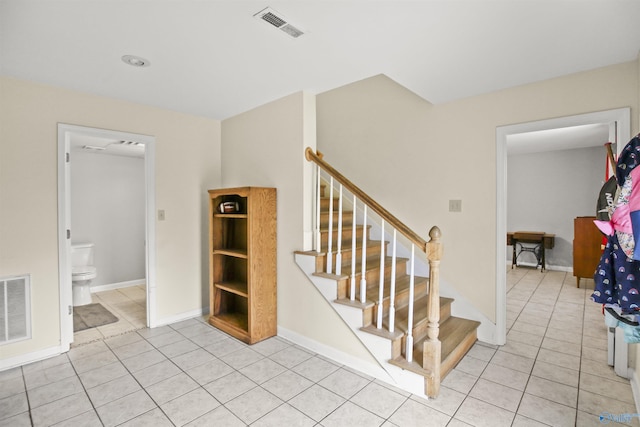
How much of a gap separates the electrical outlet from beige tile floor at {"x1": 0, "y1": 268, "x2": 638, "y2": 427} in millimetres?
1272

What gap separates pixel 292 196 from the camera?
3057 mm

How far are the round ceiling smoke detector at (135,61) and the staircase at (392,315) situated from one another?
70.1 inches

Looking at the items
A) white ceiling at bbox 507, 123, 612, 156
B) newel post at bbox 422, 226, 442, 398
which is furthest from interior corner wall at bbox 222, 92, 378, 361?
white ceiling at bbox 507, 123, 612, 156

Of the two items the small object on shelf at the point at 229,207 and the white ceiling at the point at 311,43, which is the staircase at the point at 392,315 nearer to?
the small object on shelf at the point at 229,207

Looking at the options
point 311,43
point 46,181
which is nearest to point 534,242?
point 311,43

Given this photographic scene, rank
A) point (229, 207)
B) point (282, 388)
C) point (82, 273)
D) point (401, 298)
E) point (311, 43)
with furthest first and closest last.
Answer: point (82, 273) < point (229, 207) < point (401, 298) < point (282, 388) < point (311, 43)

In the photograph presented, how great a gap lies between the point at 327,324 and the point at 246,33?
227cm

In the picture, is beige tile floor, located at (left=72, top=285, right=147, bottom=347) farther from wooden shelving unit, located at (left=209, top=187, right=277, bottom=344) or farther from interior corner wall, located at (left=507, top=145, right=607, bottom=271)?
interior corner wall, located at (left=507, top=145, right=607, bottom=271)

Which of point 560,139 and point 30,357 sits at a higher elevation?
point 560,139

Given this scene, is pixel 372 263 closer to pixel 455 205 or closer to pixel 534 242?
pixel 455 205

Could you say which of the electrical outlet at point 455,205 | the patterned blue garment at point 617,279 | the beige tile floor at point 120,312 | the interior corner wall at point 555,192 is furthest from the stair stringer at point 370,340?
the interior corner wall at point 555,192

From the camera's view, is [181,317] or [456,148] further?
[181,317]

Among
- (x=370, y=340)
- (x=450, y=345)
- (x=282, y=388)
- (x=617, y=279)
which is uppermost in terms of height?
(x=617, y=279)

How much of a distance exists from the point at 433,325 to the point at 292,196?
5.41 ft
